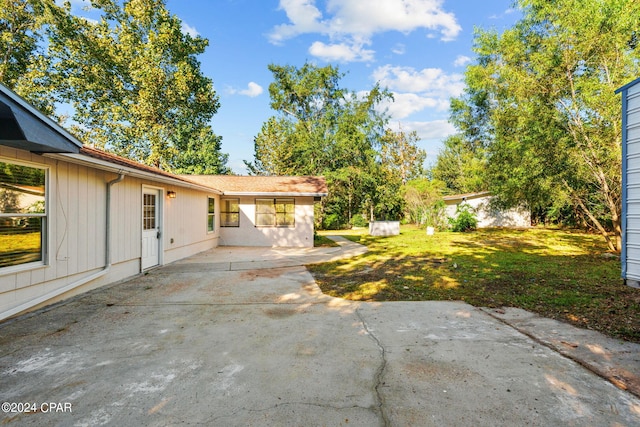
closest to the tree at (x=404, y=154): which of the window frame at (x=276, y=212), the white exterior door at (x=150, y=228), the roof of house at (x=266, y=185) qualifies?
the roof of house at (x=266, y=185)

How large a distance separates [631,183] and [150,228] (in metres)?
8.87

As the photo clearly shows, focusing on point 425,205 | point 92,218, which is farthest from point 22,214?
point 425,205

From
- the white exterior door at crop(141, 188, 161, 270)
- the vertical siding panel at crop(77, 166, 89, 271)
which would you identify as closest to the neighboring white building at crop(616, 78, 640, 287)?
the vertical siding panel at crop(77, 166, 89, 271)

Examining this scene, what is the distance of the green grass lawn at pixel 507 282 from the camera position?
4.46 metres

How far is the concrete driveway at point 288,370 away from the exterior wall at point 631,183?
126 cm

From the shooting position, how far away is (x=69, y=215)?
4824 mm

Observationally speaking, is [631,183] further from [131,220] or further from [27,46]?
[27,46]

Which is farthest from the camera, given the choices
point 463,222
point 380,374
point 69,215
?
point 463,222

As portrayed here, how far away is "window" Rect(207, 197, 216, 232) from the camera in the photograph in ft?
38.5

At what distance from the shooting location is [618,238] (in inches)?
405

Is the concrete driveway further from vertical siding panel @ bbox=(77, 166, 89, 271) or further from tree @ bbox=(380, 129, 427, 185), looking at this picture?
tree @ bbox=(380, 129, 427, 185)

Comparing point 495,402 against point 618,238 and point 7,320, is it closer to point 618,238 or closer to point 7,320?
point 7,320

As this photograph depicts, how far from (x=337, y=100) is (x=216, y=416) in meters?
28.4

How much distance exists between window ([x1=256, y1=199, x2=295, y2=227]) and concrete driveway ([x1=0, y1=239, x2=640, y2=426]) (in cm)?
827
